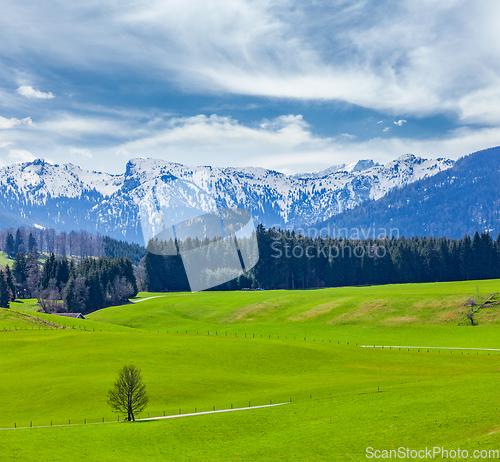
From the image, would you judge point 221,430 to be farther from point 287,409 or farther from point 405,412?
point 405,412

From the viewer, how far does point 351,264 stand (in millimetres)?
173250

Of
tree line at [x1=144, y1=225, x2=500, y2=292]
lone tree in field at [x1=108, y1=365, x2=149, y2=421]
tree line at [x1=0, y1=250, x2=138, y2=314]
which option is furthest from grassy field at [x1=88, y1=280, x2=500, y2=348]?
lone tree in field at [x1=108, y1=365, x2=149, y2=421]

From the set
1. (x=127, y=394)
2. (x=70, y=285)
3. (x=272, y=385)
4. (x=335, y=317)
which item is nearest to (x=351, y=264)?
(x=335, y=317)

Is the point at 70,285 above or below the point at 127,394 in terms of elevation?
above

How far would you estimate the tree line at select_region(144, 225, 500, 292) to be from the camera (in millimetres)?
165375

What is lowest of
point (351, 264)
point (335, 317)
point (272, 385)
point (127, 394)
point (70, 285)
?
point (272, 385)

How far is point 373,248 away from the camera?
179 metres

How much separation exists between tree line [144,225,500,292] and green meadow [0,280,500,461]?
6837 cm

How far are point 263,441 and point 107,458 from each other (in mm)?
11123

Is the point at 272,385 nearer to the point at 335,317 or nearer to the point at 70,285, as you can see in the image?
the point at 335,317

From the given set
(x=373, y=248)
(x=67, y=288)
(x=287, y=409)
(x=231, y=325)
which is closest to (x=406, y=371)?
(x=287, y=409)

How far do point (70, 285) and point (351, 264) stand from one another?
108038 millimetres

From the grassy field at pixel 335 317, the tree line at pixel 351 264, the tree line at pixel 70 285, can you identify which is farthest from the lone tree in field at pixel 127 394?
the tree line at pixel 351 264

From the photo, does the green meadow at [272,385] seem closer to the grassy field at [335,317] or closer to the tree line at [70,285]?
the grassy field at [335,317]
